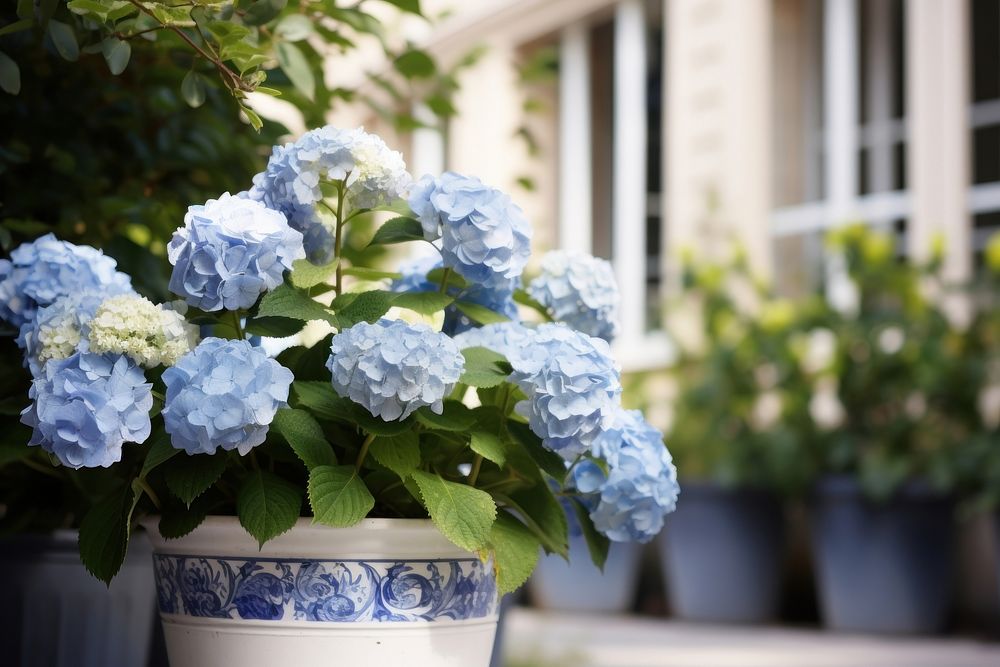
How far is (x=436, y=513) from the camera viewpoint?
39.7 inches

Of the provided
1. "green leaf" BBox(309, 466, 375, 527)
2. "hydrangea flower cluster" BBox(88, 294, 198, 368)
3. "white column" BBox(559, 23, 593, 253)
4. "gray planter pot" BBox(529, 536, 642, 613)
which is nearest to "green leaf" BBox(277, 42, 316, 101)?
"hydrangea flower cluster" BBox(88, 294, 198, 368)

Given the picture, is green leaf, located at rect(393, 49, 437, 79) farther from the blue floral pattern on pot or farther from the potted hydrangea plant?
the blue floral pattern on pot

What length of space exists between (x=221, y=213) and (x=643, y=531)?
1.63 feet

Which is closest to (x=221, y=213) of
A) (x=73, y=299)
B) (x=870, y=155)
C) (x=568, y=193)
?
(x=73, y=299)

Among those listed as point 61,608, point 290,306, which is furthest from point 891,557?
point 290,306

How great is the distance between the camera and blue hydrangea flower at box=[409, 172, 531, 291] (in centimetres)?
110

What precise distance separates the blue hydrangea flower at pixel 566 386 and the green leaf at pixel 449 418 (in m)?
0.05

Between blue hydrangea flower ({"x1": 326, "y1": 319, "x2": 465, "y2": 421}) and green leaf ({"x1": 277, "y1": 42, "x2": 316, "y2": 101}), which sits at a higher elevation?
green leaf ({"x1": 277, "y1": 42, "x2": 316, "y2": 101})

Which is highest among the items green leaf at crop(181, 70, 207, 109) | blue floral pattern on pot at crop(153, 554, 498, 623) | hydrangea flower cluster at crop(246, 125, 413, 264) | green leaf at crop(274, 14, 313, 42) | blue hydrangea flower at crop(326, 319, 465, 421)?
green leaf at crop(274, 14, 313, 42)

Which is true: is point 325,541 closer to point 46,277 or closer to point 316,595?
point 316,595

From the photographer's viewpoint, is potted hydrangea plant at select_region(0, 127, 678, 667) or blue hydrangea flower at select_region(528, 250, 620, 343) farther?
blue hydrangea flower at select_region(528, 250, 620, 343)

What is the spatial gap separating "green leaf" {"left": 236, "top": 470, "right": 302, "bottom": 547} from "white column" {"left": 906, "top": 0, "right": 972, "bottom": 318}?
390cm

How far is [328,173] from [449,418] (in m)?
0.23

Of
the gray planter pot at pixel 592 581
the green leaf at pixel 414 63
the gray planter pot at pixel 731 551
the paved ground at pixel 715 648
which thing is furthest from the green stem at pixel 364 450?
the gray planter pot at pixel 592 581
